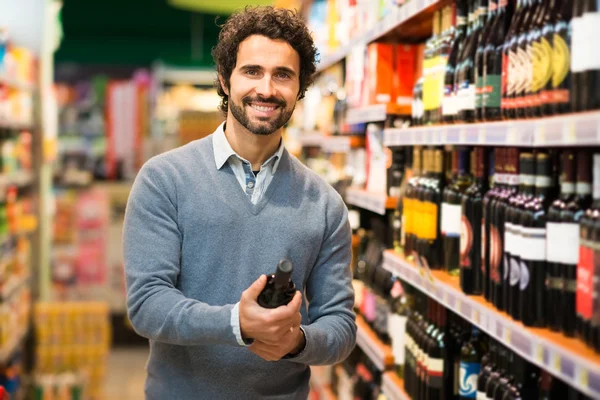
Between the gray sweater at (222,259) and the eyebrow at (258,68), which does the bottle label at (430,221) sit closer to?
the gray sweater at (222,259)

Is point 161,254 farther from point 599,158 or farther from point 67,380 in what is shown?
point 67,380

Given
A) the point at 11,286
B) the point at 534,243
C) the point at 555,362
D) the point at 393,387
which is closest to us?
the point at 555,362

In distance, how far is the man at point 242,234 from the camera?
2.22 m

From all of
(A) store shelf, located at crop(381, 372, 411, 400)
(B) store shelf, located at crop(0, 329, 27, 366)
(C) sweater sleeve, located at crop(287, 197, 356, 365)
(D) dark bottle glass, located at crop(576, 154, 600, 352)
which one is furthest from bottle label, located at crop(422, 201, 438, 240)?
(B) store shelf, located at crop(0, 329, 27, 366)

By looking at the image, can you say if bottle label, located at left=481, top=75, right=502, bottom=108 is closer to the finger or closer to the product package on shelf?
the finger

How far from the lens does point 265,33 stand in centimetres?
234

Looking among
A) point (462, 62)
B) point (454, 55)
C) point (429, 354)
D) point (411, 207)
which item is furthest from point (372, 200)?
point (462, 62)

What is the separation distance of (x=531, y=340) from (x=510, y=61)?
80cm

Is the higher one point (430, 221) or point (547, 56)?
point (547, 56)

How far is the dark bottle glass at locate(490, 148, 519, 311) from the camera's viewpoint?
7.36ft

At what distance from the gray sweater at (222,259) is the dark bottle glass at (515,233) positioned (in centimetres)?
49

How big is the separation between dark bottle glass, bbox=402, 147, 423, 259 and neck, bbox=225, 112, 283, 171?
0.96 metres

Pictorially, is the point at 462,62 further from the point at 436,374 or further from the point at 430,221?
the point at 436,374

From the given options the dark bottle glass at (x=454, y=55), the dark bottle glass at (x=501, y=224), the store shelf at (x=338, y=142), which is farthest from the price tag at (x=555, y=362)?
the store shelf at (x=338, y=142)
